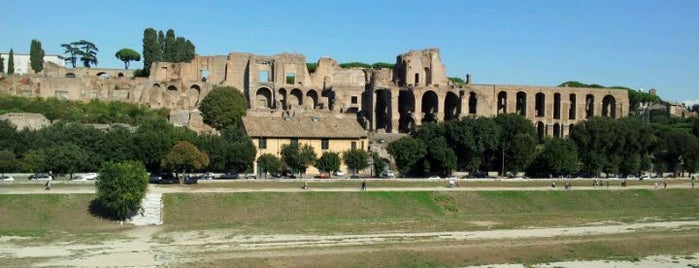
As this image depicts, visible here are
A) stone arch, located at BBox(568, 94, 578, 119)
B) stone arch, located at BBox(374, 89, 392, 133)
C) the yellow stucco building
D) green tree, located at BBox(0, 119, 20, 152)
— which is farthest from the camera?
stone arch, located at BBox(568, 94, 578, 119)

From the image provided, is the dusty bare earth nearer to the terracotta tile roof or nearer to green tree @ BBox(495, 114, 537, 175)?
green tree @ BBox(495, 114, 537, 175)

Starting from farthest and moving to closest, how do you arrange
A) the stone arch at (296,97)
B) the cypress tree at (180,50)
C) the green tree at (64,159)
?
the cypress tree at (180,50) → the stone arch at (296,97) → the green tree at (64,159)

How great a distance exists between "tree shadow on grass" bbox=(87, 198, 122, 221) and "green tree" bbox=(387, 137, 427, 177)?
27063mm

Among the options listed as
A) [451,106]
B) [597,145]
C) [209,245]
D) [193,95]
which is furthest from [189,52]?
[209,245]

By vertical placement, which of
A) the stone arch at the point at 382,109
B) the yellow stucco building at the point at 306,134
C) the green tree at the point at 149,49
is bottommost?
the yellow stucco building at the point at 306,134

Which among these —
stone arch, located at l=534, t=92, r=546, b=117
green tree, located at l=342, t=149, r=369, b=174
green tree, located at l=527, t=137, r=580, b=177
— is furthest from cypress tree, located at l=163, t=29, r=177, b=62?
green tree, located at l=527, t=137, r=580, b=177

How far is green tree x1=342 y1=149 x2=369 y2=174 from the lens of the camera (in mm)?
60406

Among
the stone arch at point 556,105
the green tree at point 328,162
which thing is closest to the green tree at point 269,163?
the green tree at point 328,162

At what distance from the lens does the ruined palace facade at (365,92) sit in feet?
276

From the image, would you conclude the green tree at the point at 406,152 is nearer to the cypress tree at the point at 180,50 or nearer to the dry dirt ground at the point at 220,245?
the dry dirt ground at the point at 220,245

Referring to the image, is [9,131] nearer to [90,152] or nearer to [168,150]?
[90,152]

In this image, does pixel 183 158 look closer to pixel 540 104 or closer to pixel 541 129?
pixel 541 129

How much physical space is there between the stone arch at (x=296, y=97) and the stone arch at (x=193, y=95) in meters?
11.3

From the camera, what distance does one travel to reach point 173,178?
5297 centimetres
